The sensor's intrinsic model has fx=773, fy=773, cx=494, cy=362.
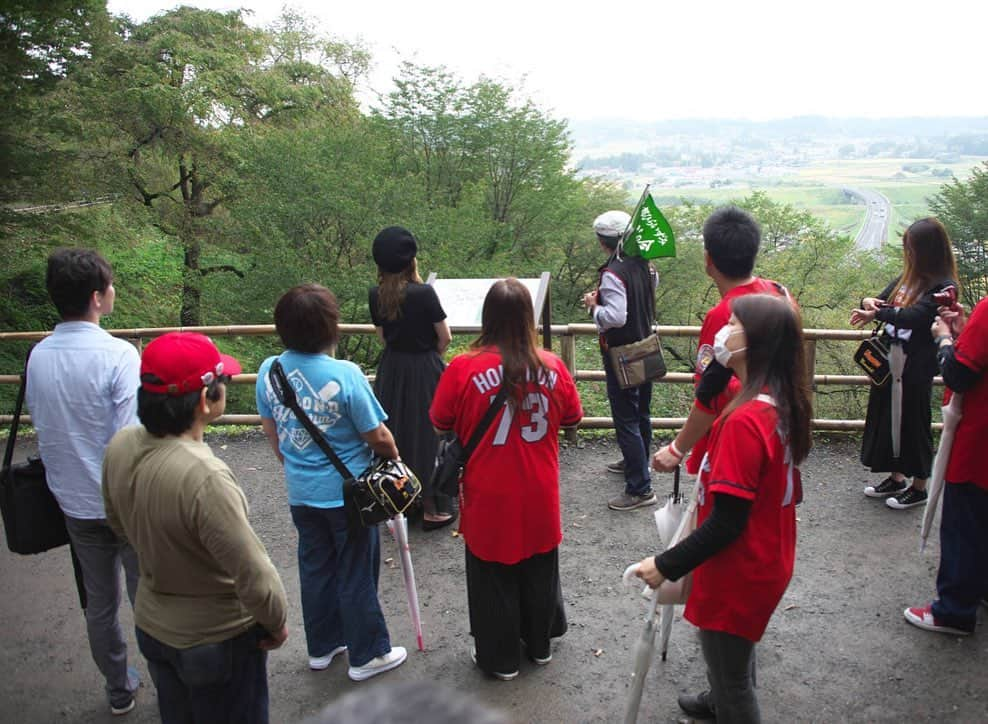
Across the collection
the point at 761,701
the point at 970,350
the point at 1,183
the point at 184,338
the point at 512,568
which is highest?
the point at 1,183

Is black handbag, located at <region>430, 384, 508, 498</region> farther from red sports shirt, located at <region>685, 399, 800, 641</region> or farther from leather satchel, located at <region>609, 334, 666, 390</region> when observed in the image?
leather satchel, located at <region>609, 334, 666, 390</region>

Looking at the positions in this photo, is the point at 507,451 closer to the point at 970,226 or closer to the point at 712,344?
the point at 712,344

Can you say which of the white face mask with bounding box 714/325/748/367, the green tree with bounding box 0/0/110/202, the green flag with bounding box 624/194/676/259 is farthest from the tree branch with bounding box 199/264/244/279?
the white face mask with bounding box 714/325/748/367

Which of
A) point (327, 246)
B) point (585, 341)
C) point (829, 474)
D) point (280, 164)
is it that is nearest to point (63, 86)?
point (280, 164)

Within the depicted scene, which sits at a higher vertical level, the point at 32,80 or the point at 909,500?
the point at 32,80

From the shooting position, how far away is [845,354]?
645 inches

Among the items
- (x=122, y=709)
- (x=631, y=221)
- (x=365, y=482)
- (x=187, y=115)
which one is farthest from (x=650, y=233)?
(x=187, y=115)

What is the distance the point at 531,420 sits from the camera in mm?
3018

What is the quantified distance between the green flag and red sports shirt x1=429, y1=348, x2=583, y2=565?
5.23 ft

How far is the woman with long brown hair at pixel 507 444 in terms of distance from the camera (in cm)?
296

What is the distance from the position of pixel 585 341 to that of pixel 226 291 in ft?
25.1

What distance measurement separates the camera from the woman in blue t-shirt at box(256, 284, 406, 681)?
2955 mm

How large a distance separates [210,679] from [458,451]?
1227mm

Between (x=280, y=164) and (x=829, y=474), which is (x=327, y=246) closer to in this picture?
(x=280, y=164)
